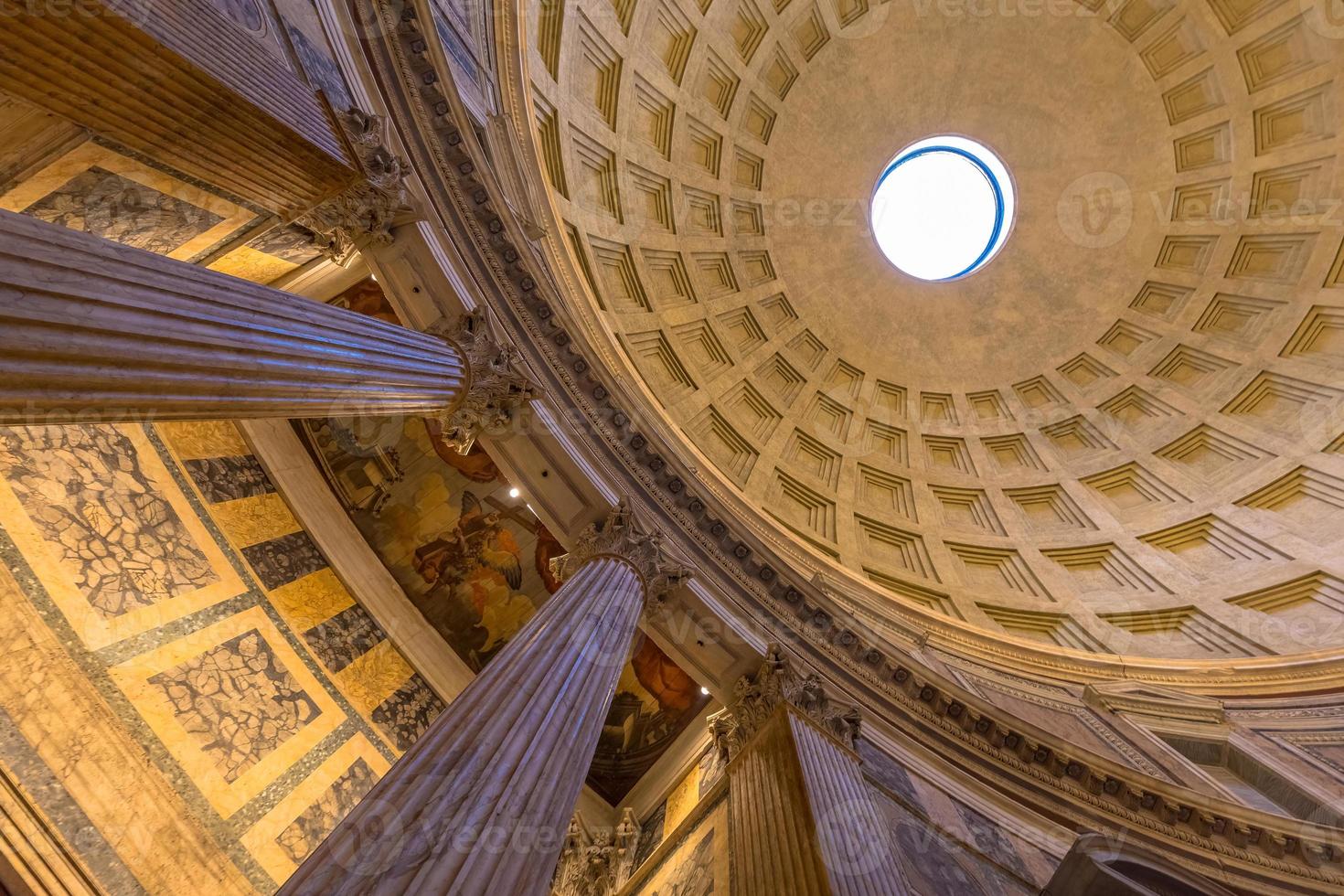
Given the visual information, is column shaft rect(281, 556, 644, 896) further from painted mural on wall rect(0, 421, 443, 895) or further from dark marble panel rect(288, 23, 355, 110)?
dark marble panel rect(288, 23, 355, 110)

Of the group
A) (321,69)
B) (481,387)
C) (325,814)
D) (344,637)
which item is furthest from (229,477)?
(321,69)

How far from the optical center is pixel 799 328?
794 inches

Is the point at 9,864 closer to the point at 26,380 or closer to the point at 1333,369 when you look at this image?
the point at 26,380

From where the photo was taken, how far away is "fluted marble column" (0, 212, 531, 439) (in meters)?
3.27

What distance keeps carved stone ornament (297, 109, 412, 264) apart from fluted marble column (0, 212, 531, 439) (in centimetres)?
186

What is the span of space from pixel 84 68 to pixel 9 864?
23.9ft

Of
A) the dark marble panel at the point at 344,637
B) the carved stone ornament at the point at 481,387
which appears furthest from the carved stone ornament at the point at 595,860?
the carved stone ornament at the point at 481,387

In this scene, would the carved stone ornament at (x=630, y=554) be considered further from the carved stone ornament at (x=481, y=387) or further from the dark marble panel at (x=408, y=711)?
the dark marble panel at (x=408, y=711)

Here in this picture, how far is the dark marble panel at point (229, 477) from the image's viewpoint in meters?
9.02

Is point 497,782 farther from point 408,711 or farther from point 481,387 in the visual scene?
point 408,711

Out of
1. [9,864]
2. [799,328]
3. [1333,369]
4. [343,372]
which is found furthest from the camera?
[799,328]

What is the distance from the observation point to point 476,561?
10.3 meters

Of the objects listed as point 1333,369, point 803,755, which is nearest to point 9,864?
point 803,755

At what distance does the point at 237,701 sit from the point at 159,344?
257 inches
